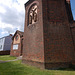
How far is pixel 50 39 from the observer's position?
675cm

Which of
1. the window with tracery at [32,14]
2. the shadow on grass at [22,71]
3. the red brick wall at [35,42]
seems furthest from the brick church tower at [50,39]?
the shadow on grass at [22,71]

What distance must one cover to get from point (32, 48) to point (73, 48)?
476 cm

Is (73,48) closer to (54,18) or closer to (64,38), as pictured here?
(64,38)

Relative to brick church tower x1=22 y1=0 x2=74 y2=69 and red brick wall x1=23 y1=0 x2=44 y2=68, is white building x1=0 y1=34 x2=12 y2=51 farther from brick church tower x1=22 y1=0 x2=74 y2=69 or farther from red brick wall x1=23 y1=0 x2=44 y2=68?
brick church tower x1=22 y1=0 x2=74 y2=69

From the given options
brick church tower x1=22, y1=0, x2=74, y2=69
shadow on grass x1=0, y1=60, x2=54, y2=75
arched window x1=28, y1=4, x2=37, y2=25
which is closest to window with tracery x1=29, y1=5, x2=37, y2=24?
arched window x1=28, y1=4, x2=37, y2=25

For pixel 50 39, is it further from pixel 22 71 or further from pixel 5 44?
pixel 5 44

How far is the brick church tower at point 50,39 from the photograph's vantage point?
627 centimetres

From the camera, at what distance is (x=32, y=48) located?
306 inches

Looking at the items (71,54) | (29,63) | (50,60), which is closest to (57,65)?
(50,60)

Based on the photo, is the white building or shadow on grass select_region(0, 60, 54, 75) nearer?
Result: shadow on grass select_region(0, 60, 54, 75)

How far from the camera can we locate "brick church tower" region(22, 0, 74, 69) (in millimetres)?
6270

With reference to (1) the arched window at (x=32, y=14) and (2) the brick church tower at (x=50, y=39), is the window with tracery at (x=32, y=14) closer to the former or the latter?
(1) the arched window at (x=32, y=14)

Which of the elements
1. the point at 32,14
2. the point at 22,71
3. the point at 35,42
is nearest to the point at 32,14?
the point at 32,14

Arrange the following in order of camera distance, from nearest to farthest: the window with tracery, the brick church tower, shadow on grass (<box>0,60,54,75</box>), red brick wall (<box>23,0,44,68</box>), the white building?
shadow on grass (<box>0,60,54,75</box>), the brick church tower, red brick wall (<box>23,0,44,68</box>), the window with tracery, the white building
